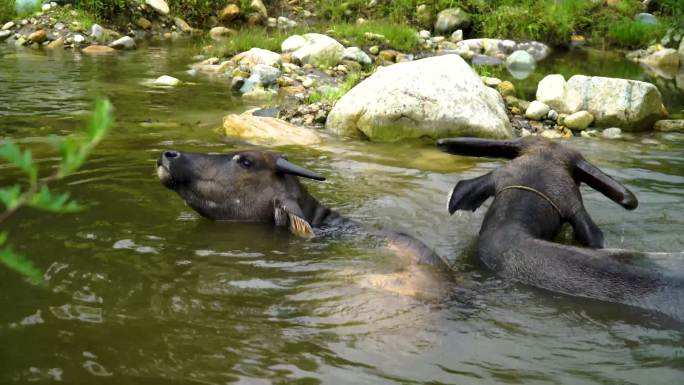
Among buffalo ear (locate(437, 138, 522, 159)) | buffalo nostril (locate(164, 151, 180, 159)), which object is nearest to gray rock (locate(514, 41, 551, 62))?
buffalo ear (locate(437, 138, 522, 159))

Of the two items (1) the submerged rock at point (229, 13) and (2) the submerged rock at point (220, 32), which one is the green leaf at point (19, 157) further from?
(1) the submerged rock at point (229, 13)

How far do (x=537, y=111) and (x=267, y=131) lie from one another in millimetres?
4219

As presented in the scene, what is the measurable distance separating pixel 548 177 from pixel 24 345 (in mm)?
3876

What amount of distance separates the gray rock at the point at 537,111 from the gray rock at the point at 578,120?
355 mm

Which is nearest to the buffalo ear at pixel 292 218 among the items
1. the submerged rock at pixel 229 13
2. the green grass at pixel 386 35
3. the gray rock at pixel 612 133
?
the gray rock at pixel 612 133

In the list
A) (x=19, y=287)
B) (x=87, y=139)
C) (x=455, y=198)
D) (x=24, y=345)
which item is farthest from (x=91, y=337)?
(x=455, y=198)

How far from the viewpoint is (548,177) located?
19.2 feet

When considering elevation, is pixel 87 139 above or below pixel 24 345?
above

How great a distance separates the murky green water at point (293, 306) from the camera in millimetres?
3686

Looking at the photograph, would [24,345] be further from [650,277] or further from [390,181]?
[390,181]

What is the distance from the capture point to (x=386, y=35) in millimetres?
18938

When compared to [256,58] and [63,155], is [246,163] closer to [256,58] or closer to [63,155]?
[63,155]

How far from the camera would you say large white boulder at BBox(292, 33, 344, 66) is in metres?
15.4

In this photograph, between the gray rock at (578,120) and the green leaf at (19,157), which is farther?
the gray rock at (578,120)
